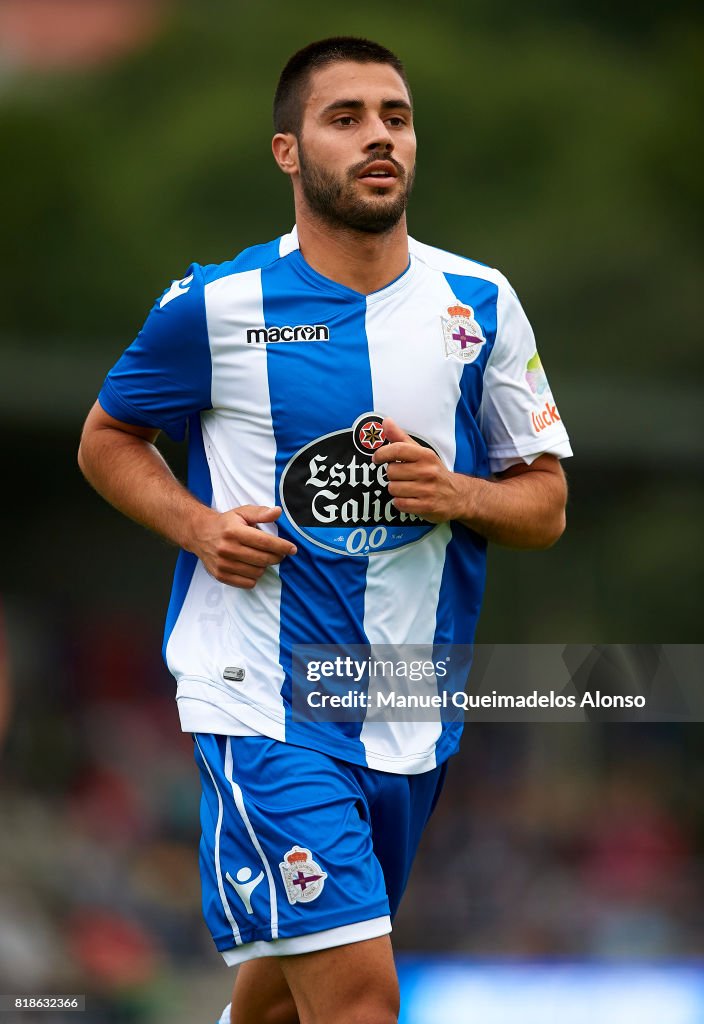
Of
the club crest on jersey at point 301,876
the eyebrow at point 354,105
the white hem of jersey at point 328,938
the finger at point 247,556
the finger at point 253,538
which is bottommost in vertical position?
the white hem of jersey at point 328,938

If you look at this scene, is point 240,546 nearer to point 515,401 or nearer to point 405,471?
point 405,471

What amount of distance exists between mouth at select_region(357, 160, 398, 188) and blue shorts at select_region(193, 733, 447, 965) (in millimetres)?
1342

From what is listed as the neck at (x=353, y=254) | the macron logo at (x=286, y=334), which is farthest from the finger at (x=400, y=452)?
the neck at (x=353, y=254)

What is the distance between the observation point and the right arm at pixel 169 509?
3.35m

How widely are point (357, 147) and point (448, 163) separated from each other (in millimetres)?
6807

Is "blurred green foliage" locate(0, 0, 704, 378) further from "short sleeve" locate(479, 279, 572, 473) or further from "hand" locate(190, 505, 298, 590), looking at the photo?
"hand" locate(190, 505, 298, 590)

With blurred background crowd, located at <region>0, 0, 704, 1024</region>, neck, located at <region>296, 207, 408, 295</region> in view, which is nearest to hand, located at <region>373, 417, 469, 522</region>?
neck, located at <region>296, 207, 408, 295</region>

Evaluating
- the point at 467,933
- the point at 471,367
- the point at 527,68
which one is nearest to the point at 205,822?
the point at 471,367

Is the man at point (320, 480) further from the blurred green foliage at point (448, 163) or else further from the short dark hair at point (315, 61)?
the blurred green foliage at point (448, 163)

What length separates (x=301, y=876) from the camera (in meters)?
3.24

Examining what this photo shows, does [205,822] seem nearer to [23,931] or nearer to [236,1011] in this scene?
[236,1011]

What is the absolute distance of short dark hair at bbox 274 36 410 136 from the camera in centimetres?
364

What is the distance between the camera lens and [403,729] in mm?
3549

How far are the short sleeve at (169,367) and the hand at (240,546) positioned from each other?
33 centimetres
